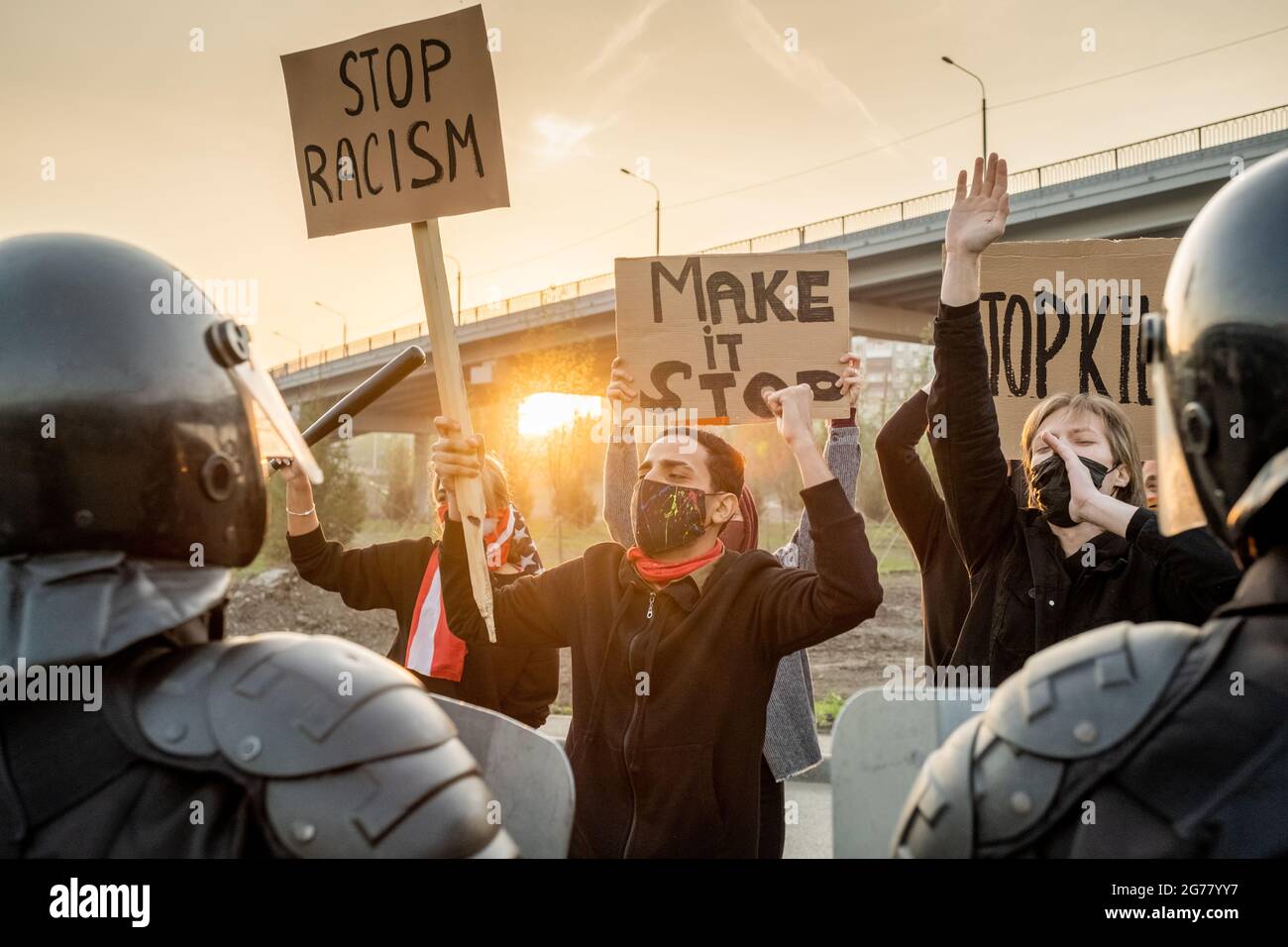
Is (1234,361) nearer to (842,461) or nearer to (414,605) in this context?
(842,461)

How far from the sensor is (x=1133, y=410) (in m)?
4.18

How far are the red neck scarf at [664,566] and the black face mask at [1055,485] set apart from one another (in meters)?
1.11

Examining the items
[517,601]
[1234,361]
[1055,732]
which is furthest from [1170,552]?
[517,601]

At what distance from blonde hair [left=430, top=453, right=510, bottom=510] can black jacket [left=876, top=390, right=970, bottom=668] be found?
1.91 meters

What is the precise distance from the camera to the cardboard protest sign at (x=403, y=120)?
348cm

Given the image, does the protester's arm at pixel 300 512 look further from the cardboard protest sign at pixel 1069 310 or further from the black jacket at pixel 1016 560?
the cardboard protest sign at pixel 1069 310

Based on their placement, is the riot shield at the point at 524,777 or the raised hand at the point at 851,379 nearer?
the riot shield at the point at 524,777

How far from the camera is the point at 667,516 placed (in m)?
3.58

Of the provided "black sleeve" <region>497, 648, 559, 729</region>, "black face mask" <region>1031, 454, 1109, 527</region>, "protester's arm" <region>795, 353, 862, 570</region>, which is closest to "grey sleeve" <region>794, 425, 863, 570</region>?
"protester's arm" <region>795, 353, 862, 570</region>

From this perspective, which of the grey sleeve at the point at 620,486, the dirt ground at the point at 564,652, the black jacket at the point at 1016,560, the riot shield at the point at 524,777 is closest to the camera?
the riot shield at the point at 524,777

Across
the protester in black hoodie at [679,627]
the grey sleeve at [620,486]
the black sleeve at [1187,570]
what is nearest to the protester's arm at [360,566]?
the grey sleeve at [620,486]

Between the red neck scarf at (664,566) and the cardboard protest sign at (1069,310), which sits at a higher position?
the cardboard protest sign at (1069,310)

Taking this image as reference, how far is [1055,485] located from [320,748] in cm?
274

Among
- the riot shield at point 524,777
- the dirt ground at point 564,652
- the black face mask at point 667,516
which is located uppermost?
the black face mask at point 667,516
